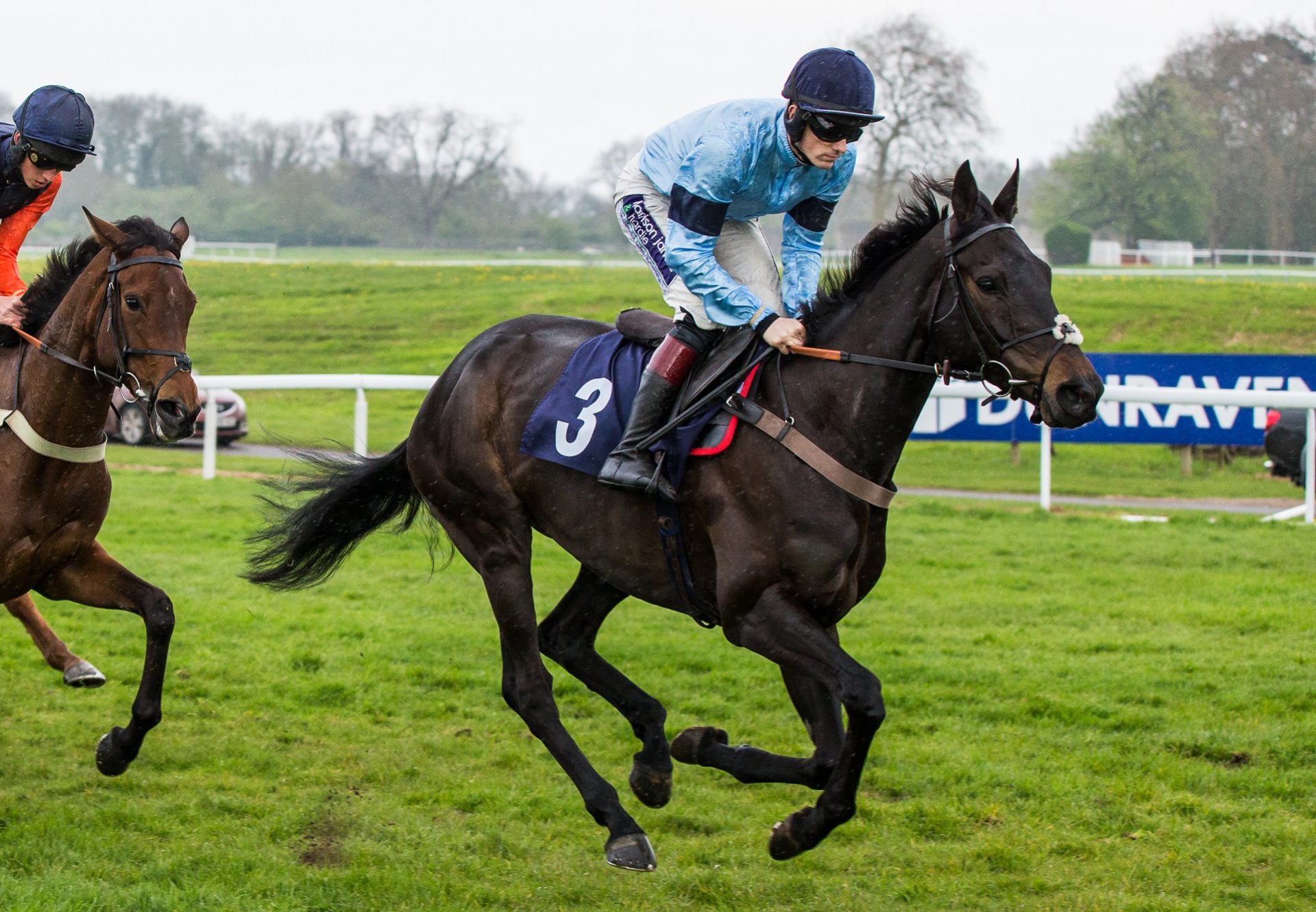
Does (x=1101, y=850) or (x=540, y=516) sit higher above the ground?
(x=540, y=516)

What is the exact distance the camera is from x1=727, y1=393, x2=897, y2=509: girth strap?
3.65 m

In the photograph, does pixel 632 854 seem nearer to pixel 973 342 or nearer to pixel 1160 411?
pixel 973 342

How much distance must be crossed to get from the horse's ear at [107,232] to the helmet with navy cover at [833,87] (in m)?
2.20

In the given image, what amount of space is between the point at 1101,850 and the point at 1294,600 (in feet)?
13.2

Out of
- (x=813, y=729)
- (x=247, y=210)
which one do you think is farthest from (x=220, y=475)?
(x=247, y=210)

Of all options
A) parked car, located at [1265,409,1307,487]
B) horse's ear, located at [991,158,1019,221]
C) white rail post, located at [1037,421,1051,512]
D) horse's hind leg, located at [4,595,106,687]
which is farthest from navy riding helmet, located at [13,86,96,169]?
parked car, located at [1265,409,1307,487]

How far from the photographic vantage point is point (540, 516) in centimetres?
447

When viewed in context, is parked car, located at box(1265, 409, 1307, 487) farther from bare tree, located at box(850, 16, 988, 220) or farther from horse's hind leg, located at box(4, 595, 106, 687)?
bare tree, located at box(850, 16, 988, 220)

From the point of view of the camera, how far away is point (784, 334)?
3734 millimetres

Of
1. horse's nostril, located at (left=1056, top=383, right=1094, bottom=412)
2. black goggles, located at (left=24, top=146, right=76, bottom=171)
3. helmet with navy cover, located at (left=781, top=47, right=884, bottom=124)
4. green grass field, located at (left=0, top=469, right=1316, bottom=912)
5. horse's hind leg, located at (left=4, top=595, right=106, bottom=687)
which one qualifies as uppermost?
helmet with navy cover, located at (left=781, top=47, right=884, bottom=124)

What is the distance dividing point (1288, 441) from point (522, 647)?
950 centimetres

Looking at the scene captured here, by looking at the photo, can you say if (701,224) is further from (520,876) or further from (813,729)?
(520,876)

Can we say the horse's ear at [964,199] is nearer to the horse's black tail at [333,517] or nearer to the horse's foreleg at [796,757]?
the horse's foreleg at [796,757]

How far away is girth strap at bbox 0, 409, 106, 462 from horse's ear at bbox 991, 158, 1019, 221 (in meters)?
2.93
